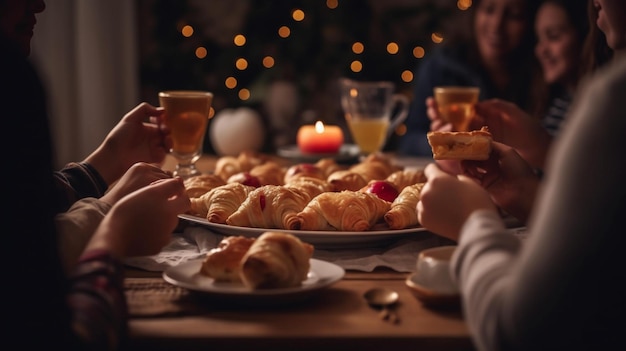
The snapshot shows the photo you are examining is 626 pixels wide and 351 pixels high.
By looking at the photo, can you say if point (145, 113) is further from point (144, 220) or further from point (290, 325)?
point (290, 325)

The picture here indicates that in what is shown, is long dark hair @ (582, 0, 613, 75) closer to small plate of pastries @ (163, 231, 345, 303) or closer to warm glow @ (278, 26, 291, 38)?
small plate of pastries @ (163, 231, 345, 303)

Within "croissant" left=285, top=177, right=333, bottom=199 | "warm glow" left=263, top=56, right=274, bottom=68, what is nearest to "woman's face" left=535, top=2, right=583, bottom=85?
"warm glow" left=263, top=56, right=274, bottom=68

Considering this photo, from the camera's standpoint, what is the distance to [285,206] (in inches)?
54.7

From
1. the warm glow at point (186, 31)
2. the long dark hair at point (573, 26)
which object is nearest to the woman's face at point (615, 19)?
the long dark hair at point (573, 26)

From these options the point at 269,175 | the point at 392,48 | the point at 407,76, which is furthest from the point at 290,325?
the point at 392,48

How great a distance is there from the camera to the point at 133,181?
1379 millimetres

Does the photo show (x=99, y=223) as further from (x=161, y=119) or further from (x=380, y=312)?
(x=161, y=119)

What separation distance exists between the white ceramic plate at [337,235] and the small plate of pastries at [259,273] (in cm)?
18

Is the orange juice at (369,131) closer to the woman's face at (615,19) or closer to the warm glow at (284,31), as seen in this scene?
the woman's face at (615,19)

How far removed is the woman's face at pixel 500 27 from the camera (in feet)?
10.9

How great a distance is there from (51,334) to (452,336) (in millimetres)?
461

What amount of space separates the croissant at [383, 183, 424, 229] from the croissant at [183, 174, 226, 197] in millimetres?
398

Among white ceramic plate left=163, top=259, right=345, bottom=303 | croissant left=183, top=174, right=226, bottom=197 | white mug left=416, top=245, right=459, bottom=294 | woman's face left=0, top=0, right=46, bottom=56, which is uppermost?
woman's face left=0, top=0, right=46, bottom=56

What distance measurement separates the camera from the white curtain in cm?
385
